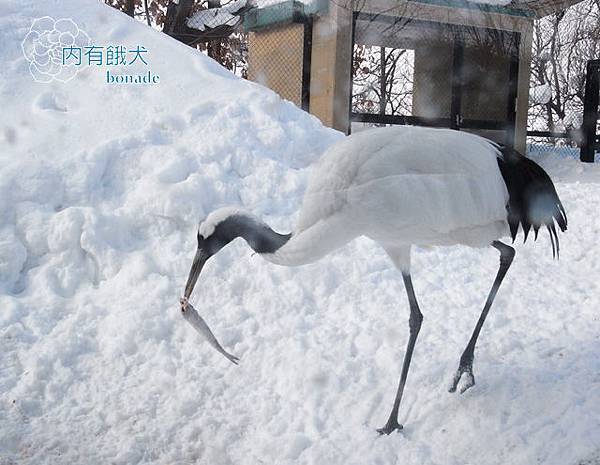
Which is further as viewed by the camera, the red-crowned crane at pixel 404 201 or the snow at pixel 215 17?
the snow at pixel 215 17

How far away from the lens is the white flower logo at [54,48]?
6.75 m

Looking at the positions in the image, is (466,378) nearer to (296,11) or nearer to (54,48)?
(54,48)

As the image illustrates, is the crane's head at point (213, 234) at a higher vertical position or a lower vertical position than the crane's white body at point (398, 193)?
lower

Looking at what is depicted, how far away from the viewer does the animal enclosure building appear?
399 inches

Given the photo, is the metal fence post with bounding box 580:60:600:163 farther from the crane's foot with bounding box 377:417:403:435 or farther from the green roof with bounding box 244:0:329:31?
the crane's foot with bounding box 377:417:403:435

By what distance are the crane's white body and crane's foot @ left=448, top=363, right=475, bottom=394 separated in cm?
63

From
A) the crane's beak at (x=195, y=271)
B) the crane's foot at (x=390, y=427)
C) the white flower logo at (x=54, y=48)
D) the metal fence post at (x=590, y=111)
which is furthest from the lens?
the metal fence post at (x=590, y=111)

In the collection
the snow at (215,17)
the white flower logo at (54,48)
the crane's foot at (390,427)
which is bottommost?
the crane's foot at (390,427)

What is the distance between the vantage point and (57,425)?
347cm

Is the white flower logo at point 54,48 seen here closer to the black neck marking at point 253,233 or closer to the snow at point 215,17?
the black neck marking at point 253,233

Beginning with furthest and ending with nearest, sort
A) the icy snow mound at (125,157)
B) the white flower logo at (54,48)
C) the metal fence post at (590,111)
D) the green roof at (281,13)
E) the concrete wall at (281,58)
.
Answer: the metal fence post at (590,111) < the concrete wall at (281,58) < the green roof at (281,13) < the white flower logo at (54,48) < the icy snow mound at (125,157)

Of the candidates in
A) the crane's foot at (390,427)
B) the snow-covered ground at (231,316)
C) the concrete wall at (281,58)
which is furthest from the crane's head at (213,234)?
the concrete wall at (281,58)

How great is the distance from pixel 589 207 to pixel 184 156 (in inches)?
132

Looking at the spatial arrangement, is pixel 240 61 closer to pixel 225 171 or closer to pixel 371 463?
pixel 225 171
